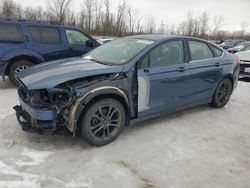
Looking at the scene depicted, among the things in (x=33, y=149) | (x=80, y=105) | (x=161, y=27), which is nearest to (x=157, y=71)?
(x=80, y=105)

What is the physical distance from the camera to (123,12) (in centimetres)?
4597

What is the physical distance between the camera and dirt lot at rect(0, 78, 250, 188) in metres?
2.85

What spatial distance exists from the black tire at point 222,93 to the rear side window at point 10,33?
4.93 meters

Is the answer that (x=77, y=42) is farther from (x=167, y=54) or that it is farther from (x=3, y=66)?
(x=167, y=54)

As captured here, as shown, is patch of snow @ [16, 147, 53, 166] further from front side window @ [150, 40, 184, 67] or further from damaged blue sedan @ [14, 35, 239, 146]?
front side window @ [150, 40, 184, 67]

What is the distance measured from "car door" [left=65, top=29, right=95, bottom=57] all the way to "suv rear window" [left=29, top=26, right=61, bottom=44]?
336mm

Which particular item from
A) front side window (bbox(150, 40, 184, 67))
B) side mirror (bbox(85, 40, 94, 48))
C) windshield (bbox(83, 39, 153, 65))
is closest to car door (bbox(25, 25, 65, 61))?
side mirror (bbox(85, 40, 94, 48))

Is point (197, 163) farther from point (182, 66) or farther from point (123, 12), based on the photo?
point (123, 12)

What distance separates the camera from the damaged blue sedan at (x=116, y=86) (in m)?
3.28

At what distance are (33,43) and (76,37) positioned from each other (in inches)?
50.2

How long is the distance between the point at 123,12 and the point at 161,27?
1839cm

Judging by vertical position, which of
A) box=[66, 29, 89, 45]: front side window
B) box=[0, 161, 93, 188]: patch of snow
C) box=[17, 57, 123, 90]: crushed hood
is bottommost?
box=[0, 161, 93, 188]: patch of snow

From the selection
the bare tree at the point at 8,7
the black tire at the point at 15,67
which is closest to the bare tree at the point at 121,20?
the bare tree at the point at 8,7

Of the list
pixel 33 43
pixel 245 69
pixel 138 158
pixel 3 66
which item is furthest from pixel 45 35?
pixel 245 69
